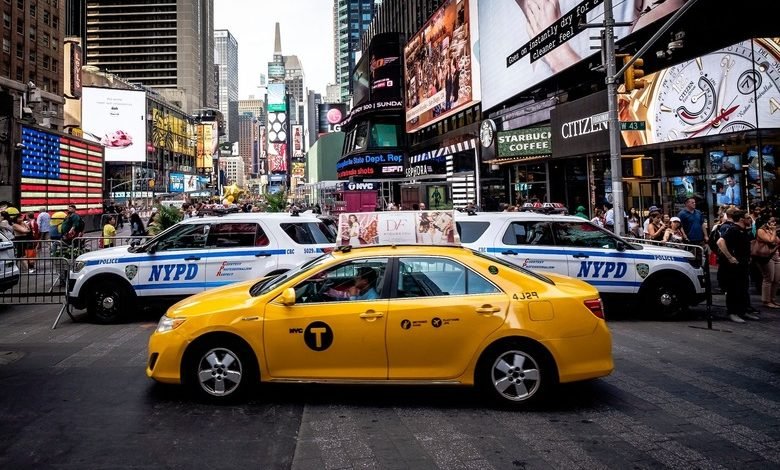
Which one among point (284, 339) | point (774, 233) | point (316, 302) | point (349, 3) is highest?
point (349, 3)

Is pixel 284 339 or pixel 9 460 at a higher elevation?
pixel 284 339

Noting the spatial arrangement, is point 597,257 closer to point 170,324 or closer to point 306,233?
point 306,233

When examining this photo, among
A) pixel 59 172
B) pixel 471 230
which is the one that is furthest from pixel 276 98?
pixel 471 230

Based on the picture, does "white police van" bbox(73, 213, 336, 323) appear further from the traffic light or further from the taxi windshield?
the traffic light

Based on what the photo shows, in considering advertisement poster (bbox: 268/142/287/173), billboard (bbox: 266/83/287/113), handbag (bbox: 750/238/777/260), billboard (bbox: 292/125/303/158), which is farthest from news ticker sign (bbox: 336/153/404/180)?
billboard (bbox: 266/83/287/113)

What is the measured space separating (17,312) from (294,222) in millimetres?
6119

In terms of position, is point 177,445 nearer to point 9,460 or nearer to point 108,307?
point 9,460

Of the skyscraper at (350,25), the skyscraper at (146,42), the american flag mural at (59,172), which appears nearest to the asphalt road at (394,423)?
Result: the american flag mural at (59,172)

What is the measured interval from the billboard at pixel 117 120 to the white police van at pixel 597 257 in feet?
305

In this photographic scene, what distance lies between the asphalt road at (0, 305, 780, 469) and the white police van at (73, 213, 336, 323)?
97.7 inches

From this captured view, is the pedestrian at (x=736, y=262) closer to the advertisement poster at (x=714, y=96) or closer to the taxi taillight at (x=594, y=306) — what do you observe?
the taxi taillight at (x=594, y=306)

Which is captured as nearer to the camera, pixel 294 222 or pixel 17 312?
pixel 294 222

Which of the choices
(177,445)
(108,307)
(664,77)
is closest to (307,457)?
(177,445)

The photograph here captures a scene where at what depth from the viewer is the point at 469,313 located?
5.32 metres
